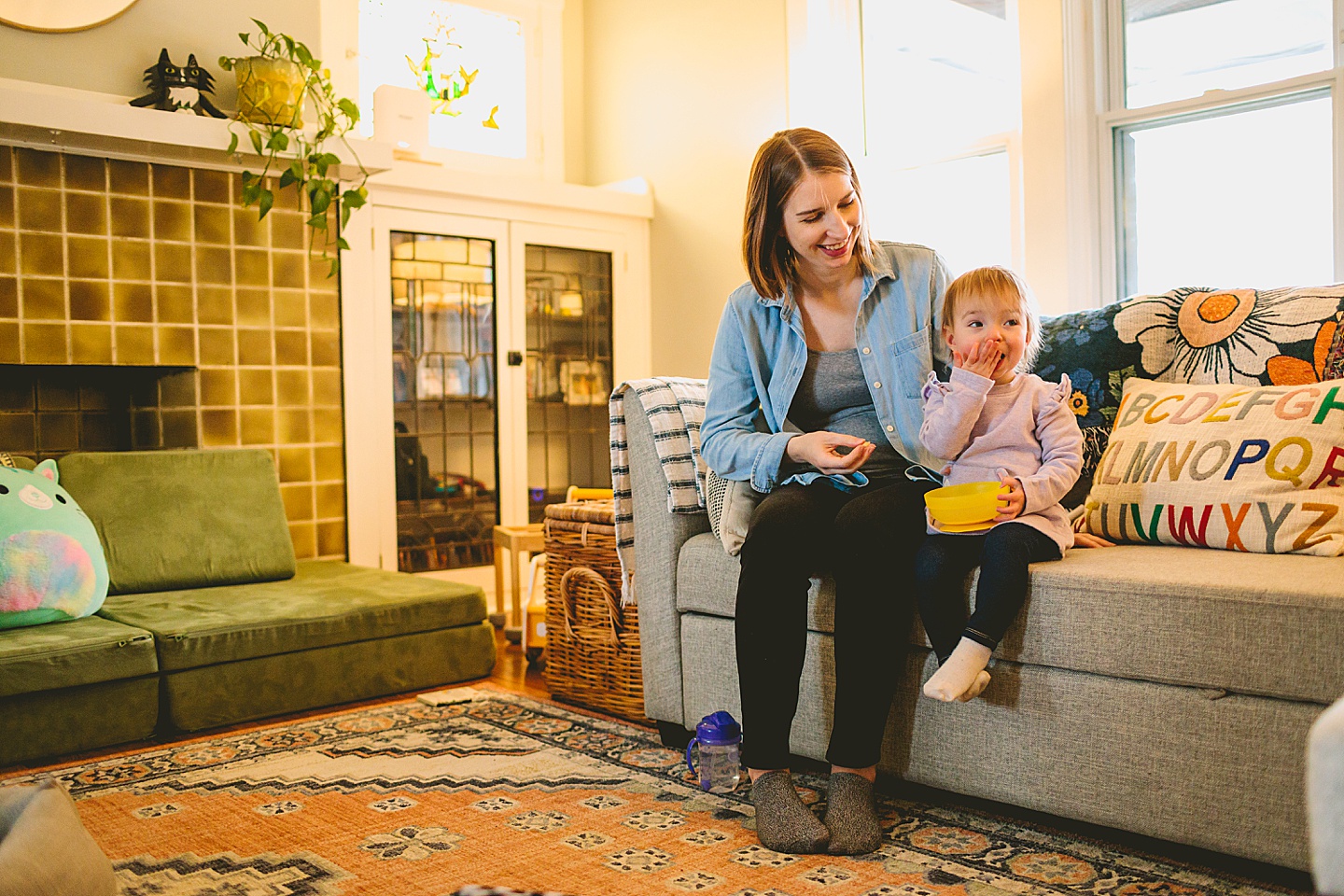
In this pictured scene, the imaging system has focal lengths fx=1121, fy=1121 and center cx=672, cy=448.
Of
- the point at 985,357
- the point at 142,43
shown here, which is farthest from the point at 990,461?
the point at 142,43

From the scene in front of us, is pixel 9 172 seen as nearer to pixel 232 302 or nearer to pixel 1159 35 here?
pixel 232 302

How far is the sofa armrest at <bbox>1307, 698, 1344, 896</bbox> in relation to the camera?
2.24ft

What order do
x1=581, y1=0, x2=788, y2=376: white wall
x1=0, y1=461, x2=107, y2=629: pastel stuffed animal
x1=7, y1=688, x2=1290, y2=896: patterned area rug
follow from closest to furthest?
x1=7, y1=688, x2=1290, y2=896: patterned area rug, x1=0, y1=461, x2=107, y2=629: pastel stuffed animal, x1=581, y1=0, x2=788, y2=376: white wall

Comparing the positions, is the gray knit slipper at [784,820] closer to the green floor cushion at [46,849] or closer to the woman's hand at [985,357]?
the woman's hand at [985,357]

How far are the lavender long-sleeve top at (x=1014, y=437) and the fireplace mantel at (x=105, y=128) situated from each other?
7.56 feet

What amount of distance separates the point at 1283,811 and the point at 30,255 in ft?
10.2

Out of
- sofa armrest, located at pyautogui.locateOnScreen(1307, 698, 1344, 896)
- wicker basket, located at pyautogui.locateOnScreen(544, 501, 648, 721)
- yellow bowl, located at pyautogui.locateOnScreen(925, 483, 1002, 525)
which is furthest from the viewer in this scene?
wicker basket, located at pyautogui.locateOnScreen(544, 501, 648, 721)

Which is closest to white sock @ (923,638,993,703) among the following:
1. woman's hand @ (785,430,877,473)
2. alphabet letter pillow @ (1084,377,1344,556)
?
woman's hand @ (785,430,877,473)

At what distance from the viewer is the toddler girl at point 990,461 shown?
158 centimetres

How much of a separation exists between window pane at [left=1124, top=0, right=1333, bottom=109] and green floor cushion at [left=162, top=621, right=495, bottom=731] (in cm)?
228

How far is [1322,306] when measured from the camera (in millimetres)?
1929

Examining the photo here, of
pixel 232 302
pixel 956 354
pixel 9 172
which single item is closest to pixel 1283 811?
pixel 956 354

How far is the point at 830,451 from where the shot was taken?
5.93 ft

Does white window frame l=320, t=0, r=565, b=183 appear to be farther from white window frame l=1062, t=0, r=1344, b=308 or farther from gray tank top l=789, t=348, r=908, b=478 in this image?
gray tank top l=789, t=348, r=908, b=478
